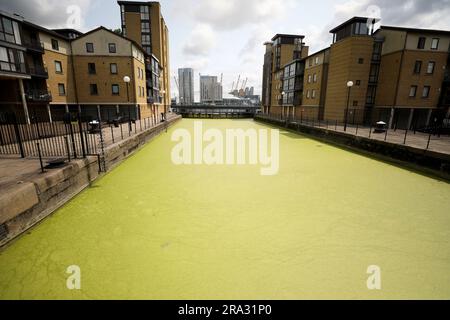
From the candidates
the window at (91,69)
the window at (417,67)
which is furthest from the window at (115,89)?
the window at (417,67)

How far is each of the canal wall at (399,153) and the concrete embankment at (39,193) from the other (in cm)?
1300

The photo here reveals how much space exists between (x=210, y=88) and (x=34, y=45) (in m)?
167

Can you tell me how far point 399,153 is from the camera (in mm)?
10609

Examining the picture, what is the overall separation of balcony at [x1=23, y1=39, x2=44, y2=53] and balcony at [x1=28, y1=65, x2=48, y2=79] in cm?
176

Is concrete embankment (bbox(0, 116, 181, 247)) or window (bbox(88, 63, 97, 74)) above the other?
window (bbox(88, 63, 97, 74))

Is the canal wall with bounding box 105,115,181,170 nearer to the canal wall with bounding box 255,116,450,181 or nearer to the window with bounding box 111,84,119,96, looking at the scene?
the canal wall with bounding box 255,116,450,181

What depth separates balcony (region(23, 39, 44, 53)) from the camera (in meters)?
22.6

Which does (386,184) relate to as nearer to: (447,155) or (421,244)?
(447,155)

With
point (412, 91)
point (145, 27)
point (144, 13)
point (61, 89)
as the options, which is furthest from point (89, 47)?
point (412, 91)

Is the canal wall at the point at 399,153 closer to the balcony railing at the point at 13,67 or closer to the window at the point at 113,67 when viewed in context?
the window at the point at 113,67

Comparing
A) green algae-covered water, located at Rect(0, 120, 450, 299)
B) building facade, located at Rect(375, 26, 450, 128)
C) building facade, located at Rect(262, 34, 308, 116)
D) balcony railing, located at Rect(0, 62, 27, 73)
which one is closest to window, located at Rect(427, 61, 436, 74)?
building facade, located at Rect(375, 26, 450, 128)

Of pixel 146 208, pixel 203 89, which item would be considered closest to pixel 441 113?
pixel 146 208

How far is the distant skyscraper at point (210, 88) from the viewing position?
6989 inches

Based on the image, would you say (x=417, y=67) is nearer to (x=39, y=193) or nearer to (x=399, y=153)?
(x=399, y=153)
